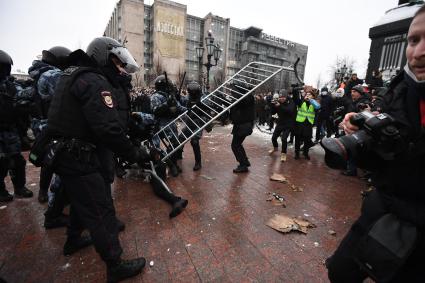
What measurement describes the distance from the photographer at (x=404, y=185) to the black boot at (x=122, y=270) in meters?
1.83

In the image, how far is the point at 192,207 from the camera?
11.8 ft

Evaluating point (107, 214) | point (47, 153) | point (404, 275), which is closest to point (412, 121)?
point (404, 275)

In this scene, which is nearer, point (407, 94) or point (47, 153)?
point (407, 94)

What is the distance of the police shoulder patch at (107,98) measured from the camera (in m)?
1.88

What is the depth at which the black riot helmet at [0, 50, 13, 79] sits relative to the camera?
3222 mm

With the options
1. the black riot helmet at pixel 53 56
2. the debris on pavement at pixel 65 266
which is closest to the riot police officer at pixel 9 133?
the black riot helmet at pixel 53 56

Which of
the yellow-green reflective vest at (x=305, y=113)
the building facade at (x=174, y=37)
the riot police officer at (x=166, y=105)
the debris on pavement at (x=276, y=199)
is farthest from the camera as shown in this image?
the building facade at (x=174, y=37)

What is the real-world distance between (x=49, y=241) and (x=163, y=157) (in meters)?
2.03

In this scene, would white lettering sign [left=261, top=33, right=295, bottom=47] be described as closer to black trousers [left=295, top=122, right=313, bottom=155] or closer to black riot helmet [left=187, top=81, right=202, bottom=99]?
black trousers [left=295, top=122, right=313, bottom=155]

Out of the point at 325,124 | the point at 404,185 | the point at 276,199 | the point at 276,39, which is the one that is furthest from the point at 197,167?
the point at 276,39

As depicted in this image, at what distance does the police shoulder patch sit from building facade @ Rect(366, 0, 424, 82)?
802 centimetres

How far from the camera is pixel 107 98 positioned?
1896 mm

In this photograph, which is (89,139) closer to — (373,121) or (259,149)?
(373,121)

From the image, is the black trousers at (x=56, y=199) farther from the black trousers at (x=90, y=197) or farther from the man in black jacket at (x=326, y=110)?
the man in black jacket at (x=326, y=110)
